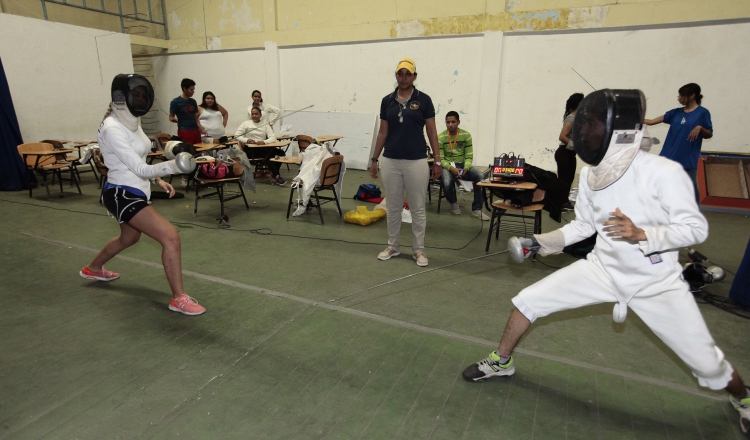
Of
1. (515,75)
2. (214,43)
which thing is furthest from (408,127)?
(214,43)

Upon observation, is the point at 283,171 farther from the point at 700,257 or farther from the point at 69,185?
the point at 700,257

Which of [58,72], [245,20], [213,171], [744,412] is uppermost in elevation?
[245,20]

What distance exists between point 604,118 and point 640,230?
1.59 ft

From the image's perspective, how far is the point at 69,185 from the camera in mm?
7695

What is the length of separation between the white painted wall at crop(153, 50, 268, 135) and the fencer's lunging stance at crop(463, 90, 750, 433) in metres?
9.82

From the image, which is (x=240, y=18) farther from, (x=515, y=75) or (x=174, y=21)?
(x=515, y=75)

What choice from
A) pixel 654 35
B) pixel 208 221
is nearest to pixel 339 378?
pixel 208 221

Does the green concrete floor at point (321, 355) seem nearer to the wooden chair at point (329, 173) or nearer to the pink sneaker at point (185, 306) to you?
the pink sneaker at point (185, 306)

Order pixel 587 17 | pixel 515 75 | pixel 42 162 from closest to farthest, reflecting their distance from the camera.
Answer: pixel 42 162, pixel 587 17, pixel 515 75

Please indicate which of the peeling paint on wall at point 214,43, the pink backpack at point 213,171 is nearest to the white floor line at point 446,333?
the pink backpack at point 213,171

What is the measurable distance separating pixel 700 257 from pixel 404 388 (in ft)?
10.1

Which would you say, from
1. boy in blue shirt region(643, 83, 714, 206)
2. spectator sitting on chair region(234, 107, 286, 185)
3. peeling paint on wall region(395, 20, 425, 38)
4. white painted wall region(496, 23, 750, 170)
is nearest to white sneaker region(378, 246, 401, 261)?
boy in blue shirt region(643, 83, 714, 206)

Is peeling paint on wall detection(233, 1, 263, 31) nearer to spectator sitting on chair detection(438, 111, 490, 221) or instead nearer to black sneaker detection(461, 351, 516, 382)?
spectator sitting on chair detection(438, 111, 490, 221)

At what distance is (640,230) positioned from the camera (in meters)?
1.67
